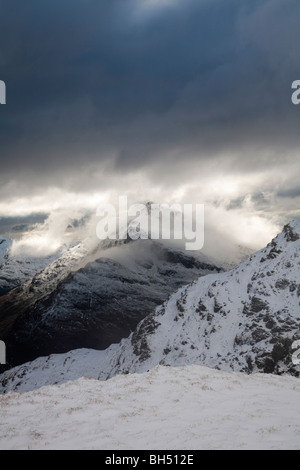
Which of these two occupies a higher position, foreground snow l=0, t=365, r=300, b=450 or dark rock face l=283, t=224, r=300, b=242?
dark rock face l=283, t=224, r=300, b=242

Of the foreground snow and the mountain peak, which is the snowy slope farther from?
the foreground snow

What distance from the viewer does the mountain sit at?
84.6 metres

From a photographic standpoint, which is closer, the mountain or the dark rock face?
the mountain

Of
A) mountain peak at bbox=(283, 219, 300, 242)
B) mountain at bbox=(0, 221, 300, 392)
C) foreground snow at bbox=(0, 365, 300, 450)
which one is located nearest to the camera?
foreground snow at bbox=(0, 365, 300, 450)

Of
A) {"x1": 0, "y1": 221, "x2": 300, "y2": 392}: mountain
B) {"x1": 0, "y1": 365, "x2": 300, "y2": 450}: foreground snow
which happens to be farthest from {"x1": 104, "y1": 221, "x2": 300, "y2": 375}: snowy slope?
{"x1": 0, "y1": 365, "x2": 300, "y2": 450}: foreground snow

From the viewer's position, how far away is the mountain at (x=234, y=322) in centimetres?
8462

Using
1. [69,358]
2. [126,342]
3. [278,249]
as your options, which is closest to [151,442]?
[278,249]

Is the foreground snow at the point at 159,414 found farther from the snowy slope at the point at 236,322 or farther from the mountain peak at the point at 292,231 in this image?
the mountain peak at the point at 292,231

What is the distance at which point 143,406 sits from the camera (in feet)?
69.5

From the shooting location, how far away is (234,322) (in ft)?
326

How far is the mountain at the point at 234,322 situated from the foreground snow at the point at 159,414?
56.6 m

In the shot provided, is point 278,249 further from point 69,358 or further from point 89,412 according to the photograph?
point 69,358

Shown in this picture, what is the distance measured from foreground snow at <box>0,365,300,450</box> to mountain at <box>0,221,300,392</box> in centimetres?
5657

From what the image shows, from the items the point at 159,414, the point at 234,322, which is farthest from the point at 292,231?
the point at 159,414
